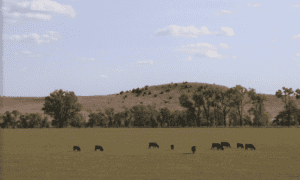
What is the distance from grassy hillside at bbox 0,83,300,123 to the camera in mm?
164125

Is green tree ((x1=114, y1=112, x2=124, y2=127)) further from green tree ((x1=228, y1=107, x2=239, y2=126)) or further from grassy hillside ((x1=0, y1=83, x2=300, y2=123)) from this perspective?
grassy hillside ((x1=0, y1=83, x2=300, y2=123))

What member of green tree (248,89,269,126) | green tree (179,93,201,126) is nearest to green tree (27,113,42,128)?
green tree (179,93,201,126)

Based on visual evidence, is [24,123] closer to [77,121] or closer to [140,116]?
[77,121]

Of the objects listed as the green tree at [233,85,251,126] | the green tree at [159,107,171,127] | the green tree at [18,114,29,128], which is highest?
the green tree at [233,85,251,126]

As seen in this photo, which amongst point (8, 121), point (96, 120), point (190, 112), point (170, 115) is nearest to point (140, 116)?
point (170, 115)

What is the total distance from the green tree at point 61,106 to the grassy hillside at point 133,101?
59889 millimetres

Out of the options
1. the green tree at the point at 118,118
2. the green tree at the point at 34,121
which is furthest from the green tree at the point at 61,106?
the green tree at the point at 118,118

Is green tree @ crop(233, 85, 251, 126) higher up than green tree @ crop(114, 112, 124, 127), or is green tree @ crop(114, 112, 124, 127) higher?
green tree @ crop(233, 85, 251, 126)

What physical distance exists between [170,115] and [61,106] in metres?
31.2

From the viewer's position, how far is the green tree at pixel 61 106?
95250 millimetres

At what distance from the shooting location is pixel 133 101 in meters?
172

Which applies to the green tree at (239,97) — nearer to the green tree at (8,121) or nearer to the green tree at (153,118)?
the green tree at (153,118)

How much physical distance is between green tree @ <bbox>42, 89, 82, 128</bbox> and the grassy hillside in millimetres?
59889

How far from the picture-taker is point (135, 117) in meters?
100
